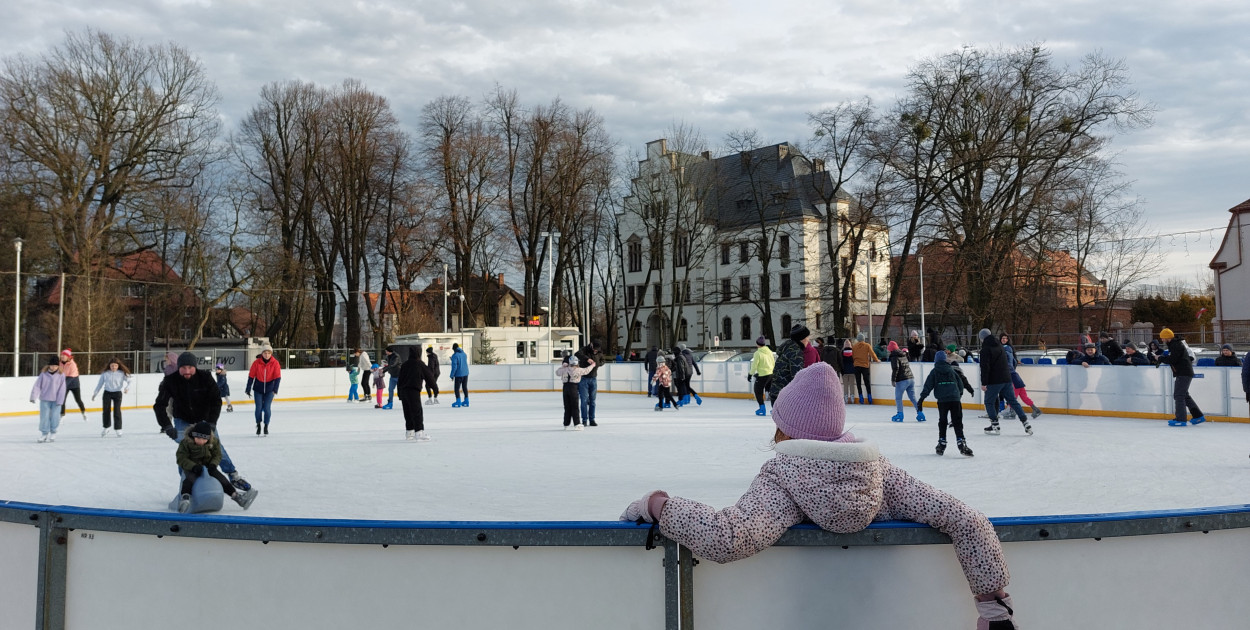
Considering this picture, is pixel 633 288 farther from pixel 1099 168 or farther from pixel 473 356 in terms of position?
pixel 1099 168

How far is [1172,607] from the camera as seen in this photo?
284cm

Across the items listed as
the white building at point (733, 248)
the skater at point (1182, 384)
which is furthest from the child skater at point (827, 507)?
the white building at point (733, 248)

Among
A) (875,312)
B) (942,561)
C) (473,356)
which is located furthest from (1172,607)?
(875,312)

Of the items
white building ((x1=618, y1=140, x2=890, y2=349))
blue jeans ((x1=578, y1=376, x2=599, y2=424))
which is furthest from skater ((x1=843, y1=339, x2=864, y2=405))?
white building ((x1=618, y1=140, x2=890, y2=349))

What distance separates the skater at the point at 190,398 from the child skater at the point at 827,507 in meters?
6.19

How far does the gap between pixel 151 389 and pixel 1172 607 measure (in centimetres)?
2487

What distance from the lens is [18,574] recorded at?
3090 millimetres

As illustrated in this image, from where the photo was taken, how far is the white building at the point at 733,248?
1918 inches

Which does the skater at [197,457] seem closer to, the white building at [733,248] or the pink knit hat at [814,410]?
the pink knit hat at [814,410]

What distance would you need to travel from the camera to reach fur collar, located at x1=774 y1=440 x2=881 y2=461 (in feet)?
8.89

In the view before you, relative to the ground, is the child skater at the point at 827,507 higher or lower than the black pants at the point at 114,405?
higher

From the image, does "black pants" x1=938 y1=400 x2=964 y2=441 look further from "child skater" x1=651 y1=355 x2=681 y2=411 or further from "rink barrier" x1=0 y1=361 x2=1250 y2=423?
"child skater" x1=651 y1=355 x2=681 y2=411

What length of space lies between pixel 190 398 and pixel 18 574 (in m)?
5.29

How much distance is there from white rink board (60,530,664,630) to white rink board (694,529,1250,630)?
0.92ft
